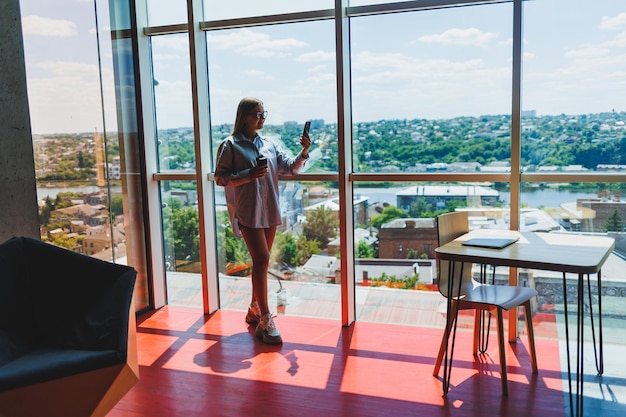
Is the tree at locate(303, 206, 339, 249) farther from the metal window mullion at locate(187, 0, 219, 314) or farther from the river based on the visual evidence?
the river

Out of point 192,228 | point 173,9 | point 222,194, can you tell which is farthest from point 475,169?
point 173,9

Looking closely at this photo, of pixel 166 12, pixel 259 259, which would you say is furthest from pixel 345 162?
pixel 166 12

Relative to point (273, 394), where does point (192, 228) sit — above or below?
above

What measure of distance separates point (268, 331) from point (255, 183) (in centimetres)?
103

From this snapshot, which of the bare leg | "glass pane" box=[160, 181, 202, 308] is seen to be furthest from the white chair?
"glass pane" box=[160, 181, 202, 308]

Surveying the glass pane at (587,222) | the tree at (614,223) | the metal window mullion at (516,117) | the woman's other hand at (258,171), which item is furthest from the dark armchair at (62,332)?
the tree at (614,223)

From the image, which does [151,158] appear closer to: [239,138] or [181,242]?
[181,242]

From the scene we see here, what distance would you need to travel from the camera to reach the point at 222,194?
15.5ft

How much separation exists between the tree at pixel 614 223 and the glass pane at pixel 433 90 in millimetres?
729

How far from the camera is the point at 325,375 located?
11.4 ft

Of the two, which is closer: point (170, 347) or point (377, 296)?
point (170, 347)

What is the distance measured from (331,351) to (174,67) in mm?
2546

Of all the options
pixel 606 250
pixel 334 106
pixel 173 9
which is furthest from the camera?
pixel 173 9

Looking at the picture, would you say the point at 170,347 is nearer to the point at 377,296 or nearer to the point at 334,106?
the point at 377,296
